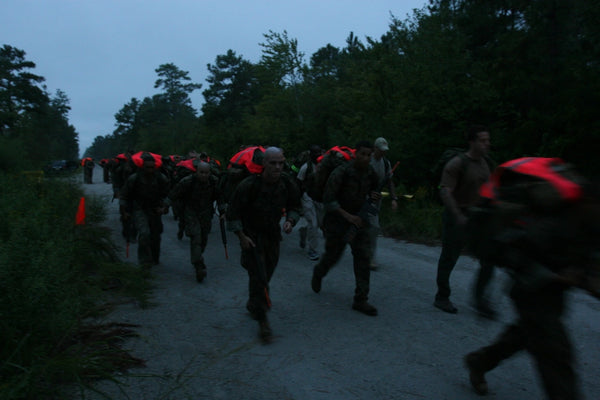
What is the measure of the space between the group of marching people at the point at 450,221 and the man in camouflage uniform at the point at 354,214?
1 centimetres

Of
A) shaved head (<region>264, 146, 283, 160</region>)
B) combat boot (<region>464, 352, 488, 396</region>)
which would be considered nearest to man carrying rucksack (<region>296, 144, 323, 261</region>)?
shaved head (<region>264, 146, 283, 160</region>)

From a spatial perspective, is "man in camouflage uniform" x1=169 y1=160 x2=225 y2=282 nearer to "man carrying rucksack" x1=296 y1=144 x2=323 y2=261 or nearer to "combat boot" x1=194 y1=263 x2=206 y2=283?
"combat boot" x1=194 y1=263 x2=206 y2=283

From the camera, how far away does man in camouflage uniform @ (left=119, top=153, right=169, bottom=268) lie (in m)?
7.66

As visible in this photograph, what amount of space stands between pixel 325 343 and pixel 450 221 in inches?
79.7

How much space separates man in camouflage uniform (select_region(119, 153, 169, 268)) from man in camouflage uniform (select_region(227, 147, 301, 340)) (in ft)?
10.1

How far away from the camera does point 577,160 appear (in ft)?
40.3

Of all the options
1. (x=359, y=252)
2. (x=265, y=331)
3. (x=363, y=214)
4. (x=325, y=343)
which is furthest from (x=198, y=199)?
(x=325, y=343)

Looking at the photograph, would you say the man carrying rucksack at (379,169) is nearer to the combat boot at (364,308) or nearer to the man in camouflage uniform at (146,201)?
the combat boot at (364,308)

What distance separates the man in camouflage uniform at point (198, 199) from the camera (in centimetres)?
745

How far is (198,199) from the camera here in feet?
25.1

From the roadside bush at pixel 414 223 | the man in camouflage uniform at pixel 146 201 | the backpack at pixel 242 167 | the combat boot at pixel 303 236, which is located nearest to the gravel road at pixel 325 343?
the man in camouflage uniform at pixel 146 201

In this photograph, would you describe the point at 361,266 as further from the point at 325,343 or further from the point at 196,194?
the point at 196,194

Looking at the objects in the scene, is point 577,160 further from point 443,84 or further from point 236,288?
point 236,288

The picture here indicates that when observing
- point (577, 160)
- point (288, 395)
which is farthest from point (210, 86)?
point (288, 395)
